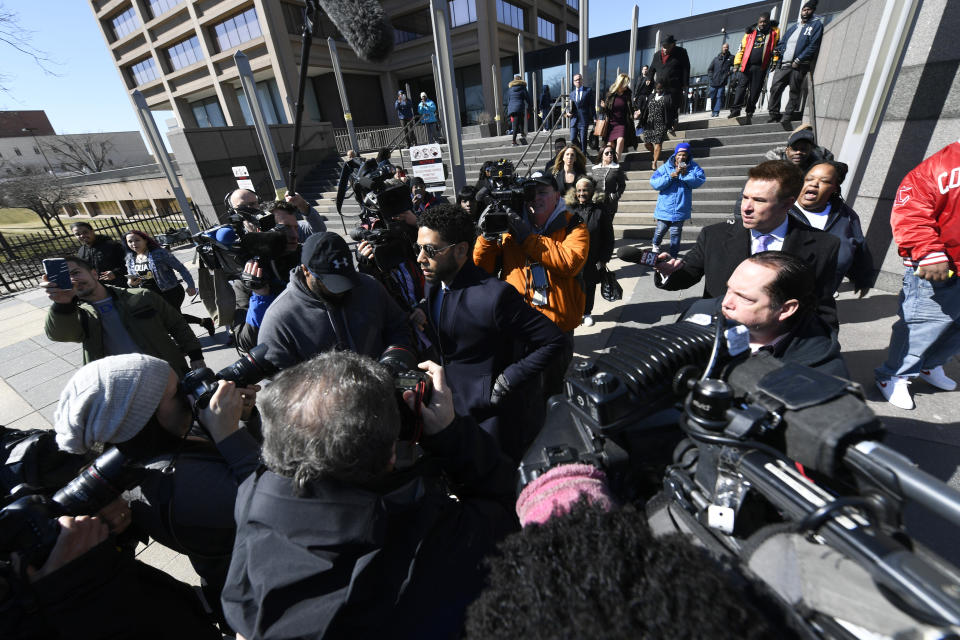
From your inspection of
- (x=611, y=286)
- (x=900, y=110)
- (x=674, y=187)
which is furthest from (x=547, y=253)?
(x=900, y=110)

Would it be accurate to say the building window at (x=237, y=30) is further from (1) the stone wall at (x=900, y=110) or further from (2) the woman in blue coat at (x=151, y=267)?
(1) the stone wall at (x=900, y=110)

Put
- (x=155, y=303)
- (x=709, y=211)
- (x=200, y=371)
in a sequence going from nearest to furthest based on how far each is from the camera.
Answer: (x=200, y=371)
(x=155, y=303)
(x=709, y=211)

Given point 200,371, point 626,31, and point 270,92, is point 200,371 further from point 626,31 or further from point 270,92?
point 270,92

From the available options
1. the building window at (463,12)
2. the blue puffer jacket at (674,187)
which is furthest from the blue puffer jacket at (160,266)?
the building window at (463,12)

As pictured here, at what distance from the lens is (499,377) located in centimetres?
222

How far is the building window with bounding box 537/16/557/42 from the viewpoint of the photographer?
1089 inches

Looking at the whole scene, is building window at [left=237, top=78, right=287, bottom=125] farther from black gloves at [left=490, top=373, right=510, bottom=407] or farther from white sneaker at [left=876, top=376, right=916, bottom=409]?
white sneaker at [left=876, top=376, right=916, bottom=409]

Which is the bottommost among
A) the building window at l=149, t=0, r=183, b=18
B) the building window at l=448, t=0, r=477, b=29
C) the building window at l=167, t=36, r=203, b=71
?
the building window at l=448, t=0, r=477, b=29

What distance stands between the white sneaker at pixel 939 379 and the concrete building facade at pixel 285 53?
2145cm

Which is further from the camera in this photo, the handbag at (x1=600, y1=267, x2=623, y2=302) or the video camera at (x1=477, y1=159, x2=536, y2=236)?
the handbag at (x1=600, y1=267, x2=623, y2=302)

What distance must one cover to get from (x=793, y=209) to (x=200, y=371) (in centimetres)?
409

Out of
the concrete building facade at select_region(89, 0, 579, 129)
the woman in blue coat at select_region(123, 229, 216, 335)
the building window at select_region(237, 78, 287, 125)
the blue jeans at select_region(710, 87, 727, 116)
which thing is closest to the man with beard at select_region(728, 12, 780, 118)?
the blue jeans at select_region(710, 87, 727, 116)

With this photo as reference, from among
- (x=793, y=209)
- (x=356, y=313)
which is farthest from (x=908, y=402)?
(x=356, y=313)

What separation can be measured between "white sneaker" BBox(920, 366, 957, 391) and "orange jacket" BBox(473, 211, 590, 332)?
2.68 metres
